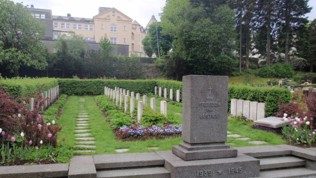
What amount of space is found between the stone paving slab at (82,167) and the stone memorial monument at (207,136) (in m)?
1.44

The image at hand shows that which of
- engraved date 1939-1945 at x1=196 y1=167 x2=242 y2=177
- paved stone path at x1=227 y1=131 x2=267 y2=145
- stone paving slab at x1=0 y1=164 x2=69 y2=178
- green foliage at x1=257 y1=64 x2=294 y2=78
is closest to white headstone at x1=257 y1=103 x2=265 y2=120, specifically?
paved stone path at x1=227 y1=131 x2=267 y2=145

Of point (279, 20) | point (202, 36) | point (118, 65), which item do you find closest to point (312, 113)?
point (202, 36)

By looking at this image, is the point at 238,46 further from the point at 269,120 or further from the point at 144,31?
the point at 144,31

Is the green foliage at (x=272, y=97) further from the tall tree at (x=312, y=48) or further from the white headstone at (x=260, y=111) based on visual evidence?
the tall tree at (x=312, y=48)

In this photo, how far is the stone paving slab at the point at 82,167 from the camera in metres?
4.84

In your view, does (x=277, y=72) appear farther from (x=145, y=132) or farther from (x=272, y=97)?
(x=145, y=132)

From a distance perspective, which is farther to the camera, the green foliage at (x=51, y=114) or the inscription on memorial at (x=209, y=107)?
the green foliage at (x=51, y=114)

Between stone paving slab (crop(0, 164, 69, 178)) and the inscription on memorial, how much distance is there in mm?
2814

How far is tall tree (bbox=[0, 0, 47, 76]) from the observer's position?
2970cm

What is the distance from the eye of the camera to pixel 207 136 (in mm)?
6027

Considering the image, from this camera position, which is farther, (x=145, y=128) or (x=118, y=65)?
(x=118, y=65)

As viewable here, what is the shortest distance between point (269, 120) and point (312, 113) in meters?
1.56

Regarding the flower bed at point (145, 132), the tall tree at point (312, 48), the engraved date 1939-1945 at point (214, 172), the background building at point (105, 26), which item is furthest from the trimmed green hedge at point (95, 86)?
the background building at point (105, 26)

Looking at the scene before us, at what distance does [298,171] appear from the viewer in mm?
6191
